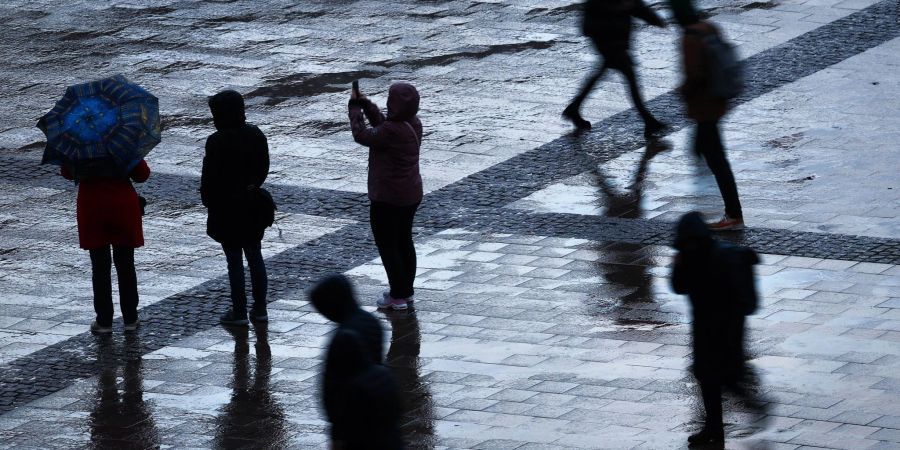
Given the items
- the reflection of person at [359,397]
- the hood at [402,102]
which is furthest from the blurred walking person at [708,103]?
the reflection of person at [359,397]

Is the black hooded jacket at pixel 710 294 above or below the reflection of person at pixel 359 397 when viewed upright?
below

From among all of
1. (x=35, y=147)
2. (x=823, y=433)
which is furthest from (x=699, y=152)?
(x=35, y=147)

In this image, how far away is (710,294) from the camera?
8.31 meters

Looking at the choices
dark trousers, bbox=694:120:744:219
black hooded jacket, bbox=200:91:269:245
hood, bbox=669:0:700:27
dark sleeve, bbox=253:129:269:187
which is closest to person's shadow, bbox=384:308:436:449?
black hooded jacket, bbox=200:91:269:245

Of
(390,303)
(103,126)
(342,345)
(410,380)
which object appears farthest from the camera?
(390,303)

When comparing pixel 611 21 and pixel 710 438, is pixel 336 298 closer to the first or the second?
pixel 710 438

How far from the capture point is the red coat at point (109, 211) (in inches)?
422

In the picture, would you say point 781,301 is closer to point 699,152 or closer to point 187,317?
point 699,152

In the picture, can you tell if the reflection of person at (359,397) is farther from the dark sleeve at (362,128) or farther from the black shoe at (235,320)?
the black shoe at (235,320)

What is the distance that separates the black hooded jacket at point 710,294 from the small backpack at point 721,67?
3.98 metres

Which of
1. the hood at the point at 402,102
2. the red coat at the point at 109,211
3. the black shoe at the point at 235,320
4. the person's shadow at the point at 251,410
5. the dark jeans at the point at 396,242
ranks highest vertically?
the hood at the point at 402,102

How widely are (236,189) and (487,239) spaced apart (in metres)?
2.45

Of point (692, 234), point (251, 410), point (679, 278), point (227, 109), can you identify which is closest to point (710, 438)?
point (679, 278)

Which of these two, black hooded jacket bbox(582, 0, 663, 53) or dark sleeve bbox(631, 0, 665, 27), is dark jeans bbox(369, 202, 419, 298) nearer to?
black hooded jacket bbox(582, 0, 663, 53)
